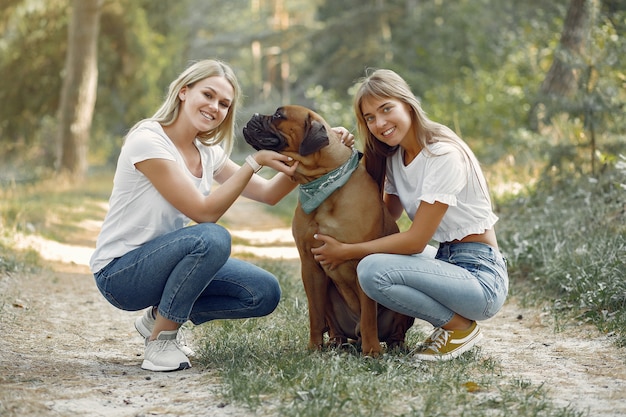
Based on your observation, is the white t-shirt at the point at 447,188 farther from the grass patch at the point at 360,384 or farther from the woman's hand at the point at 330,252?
the grass patch at the point at 360,384

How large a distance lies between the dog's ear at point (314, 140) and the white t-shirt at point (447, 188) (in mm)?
503

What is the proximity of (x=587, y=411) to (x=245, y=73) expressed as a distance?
53.3 metres

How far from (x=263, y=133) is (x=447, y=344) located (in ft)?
4.79

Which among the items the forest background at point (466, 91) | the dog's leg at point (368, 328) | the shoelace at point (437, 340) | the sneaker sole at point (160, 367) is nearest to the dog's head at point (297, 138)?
the dog's leg at point (368, 328)

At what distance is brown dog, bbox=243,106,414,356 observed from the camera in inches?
152

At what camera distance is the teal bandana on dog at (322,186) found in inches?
151

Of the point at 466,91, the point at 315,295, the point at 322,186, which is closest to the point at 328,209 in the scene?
the point at 322,186

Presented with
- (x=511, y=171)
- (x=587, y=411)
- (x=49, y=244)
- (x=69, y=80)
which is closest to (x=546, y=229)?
(x=511, y=171)

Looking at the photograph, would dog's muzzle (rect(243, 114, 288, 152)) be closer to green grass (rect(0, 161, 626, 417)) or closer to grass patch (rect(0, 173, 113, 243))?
green grass (rect(0, 161, 626, 417))

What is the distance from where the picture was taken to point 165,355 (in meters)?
3.92

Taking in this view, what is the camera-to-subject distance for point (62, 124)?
14.9 m

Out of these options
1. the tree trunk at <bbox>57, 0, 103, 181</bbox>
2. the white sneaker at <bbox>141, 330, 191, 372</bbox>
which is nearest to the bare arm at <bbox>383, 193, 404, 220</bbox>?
the white sneaker at <bbox>141, 330, 191, 372</bbox>

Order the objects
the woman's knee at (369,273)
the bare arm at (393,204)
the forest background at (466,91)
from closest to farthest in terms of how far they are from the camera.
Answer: the woman's knee at (369,273), the bare arm at (393,204), the forest background at (466,91)

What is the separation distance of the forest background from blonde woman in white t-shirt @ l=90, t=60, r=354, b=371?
2.28ft
